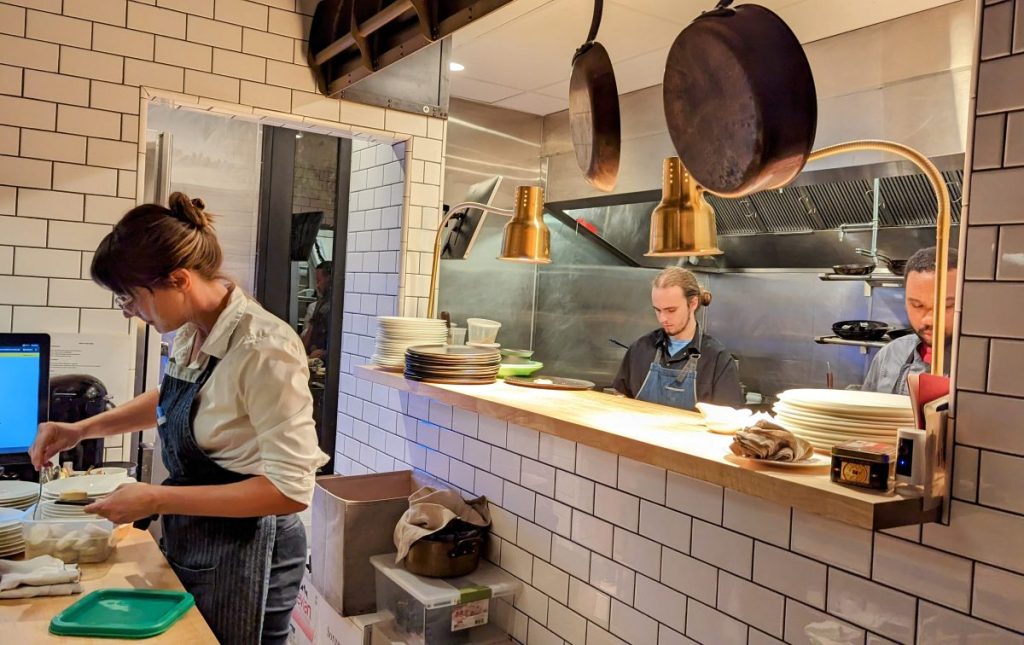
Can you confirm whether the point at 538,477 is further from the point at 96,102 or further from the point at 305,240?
the point at 305,240

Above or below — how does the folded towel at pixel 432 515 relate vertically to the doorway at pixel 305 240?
below

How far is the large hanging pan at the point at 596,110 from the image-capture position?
1.83 meters

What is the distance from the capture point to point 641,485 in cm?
214

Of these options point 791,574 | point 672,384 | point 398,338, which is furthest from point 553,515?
point 672,384

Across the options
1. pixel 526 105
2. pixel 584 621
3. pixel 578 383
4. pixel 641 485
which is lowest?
pixel 584 621

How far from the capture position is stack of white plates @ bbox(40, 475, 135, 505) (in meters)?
2.02

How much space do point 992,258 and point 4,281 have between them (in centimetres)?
311

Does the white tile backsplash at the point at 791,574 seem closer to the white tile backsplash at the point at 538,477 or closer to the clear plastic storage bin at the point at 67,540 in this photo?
the white tile backsplash at the point at 538,477

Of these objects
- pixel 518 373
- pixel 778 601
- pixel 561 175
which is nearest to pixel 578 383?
pixel 518 373

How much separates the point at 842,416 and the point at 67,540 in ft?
6.00

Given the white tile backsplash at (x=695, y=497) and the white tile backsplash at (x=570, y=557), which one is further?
the white tile backsplash at (x=570, y=557)

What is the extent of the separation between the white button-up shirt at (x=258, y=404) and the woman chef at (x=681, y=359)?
7.85 feet

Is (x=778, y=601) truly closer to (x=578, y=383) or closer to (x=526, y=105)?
(x=578, y=383)

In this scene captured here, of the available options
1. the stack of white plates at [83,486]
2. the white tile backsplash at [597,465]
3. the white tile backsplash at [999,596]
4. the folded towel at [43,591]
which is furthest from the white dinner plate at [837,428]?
the stack of white plates at [83,486]
